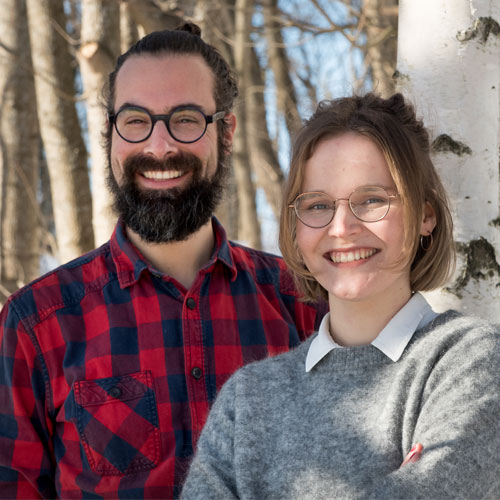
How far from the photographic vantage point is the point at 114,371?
2.66 m

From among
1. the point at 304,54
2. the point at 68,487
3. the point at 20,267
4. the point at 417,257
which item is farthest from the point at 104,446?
the point at 304,54

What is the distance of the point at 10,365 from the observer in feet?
8.73

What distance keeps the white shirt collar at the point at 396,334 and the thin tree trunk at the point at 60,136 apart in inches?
135

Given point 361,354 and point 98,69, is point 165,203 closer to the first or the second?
point 361,354

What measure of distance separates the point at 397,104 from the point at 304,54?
12.4 metres

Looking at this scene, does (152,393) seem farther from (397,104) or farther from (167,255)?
(397,104)

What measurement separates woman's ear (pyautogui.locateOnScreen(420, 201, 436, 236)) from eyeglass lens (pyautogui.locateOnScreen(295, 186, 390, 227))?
0.53 feet

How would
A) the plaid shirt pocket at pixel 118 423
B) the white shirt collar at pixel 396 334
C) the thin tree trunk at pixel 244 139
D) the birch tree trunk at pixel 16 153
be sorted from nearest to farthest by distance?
the white shirt collar at pixel 396 334 → the plaid shirt pocket at pixel 118 423 → the birch tree trunk at pixel 16 153 → the thin tree trunk at pixel 244 139

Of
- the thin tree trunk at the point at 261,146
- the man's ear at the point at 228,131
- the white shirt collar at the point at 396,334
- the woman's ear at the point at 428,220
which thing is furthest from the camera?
the thin tree trunk at the point at 261,146

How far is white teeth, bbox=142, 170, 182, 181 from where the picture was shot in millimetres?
2906

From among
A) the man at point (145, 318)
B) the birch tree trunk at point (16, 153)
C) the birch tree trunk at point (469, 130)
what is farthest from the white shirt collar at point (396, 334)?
the birch tree trunk at point (16, 153)

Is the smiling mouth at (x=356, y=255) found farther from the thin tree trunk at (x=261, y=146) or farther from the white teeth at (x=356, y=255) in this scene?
the thin tree trunk at (x=261, y=146)

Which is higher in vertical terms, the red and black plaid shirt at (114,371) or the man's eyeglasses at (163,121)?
the man's eyeglasses at (163,121)

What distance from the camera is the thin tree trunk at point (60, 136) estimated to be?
210 inches
